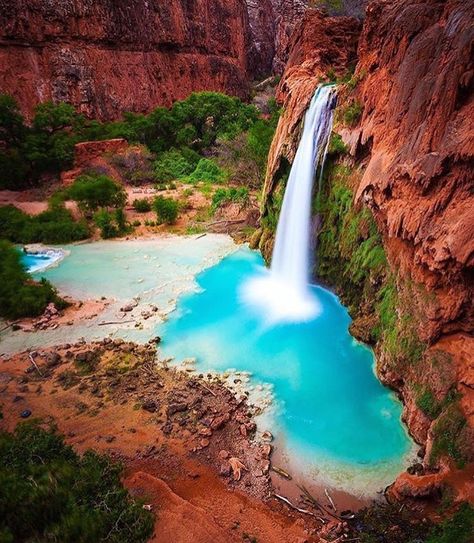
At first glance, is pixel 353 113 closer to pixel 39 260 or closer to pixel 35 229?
pixel 39 260

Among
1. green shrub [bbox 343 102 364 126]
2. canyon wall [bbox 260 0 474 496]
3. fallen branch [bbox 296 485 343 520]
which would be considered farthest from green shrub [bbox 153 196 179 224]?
fallen branch [bbox 296 485 343 520]

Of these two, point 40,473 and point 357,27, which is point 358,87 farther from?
point 40,473

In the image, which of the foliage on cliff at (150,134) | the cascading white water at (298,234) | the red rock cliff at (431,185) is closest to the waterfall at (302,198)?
the cascading white water at (298,234)

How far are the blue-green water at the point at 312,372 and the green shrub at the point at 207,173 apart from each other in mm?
16821

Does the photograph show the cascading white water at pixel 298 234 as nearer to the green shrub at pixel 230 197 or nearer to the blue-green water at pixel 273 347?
the blue-green water at pixel 273 347

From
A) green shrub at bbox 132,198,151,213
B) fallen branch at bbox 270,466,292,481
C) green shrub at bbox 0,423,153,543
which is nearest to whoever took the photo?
green shrub at bbox 0,423,153,543

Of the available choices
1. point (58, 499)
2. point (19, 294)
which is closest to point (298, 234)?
point (19, 294)

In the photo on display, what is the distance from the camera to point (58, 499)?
3631 mm

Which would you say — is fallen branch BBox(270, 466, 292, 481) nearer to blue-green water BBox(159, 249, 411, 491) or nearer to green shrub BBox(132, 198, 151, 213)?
blue-green water BBox(159, 249, 411, 491)

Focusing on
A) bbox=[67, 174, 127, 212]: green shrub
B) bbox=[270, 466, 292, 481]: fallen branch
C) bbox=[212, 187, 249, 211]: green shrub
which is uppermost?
bbox=[67, 174, 127, 212]: green shrub

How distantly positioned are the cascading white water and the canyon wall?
28.7 inches

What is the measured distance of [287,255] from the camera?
52.1 feet

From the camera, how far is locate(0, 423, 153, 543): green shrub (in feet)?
11.1

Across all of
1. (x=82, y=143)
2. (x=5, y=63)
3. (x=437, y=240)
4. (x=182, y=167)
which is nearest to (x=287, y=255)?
(x=437, y=240)
